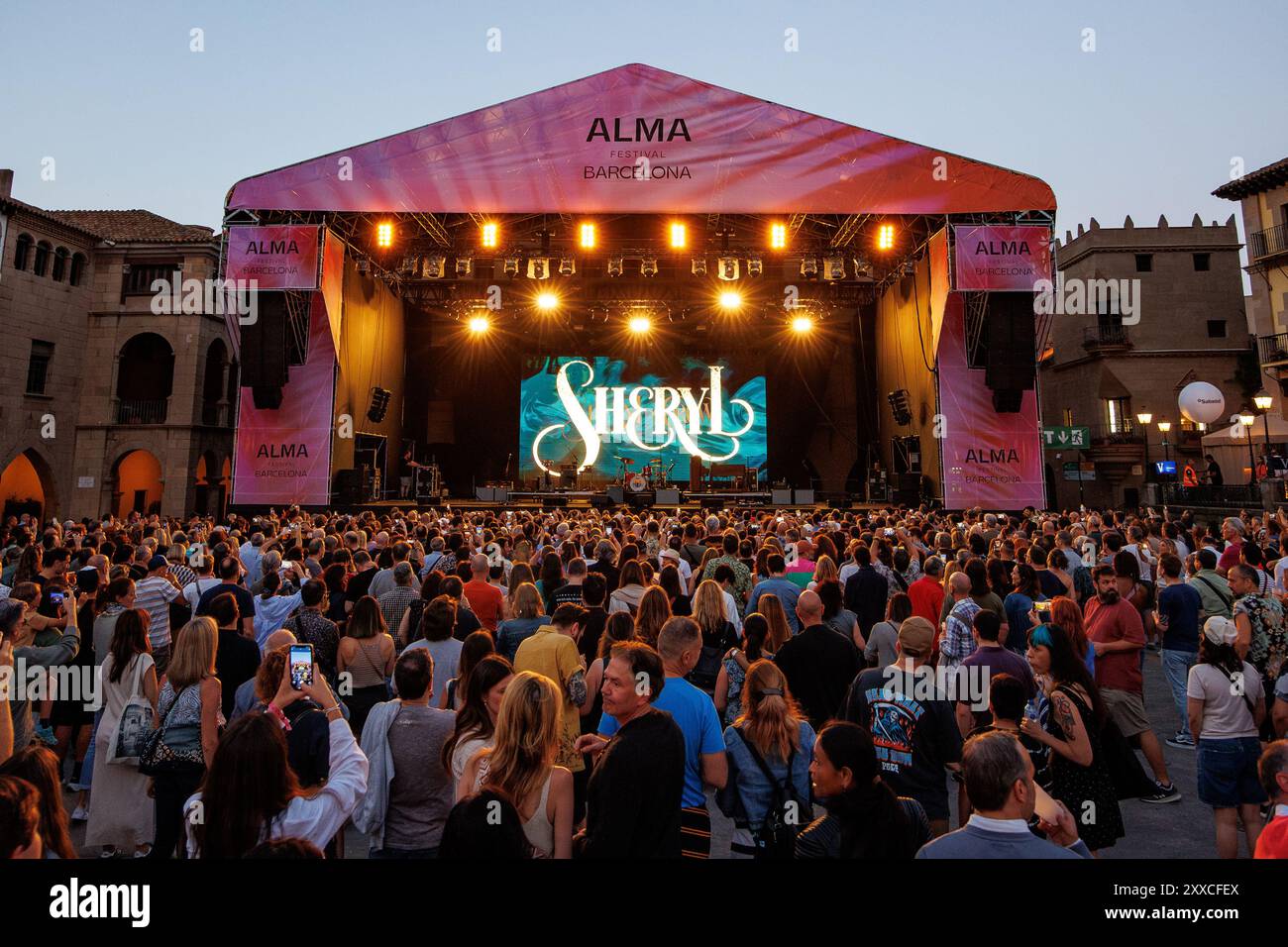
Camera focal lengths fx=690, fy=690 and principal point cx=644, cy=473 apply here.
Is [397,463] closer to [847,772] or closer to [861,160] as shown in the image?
[861,160]

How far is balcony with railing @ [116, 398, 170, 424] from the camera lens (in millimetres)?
26031

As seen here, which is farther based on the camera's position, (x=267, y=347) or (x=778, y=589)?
(x=267, y=347)

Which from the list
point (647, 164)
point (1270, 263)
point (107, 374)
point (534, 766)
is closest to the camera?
point (534, 766)

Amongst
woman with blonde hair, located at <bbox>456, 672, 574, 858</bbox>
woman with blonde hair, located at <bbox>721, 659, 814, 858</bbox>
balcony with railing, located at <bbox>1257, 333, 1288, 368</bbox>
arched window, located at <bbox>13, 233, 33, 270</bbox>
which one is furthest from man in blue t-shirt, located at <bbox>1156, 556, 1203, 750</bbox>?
arched window, located at <bbox>13, 233, 33, 270</bbox>

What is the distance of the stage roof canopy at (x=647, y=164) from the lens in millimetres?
16891

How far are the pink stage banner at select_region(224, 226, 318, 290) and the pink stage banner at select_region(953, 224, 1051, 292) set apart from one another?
15942 mm

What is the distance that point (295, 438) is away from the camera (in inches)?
698

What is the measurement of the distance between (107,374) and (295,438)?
45.6 ft

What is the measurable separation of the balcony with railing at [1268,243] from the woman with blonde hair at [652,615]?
31.4 meters

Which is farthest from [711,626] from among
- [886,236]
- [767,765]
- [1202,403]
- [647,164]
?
[1202,403]

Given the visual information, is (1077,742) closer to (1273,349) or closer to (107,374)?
(1273,349)

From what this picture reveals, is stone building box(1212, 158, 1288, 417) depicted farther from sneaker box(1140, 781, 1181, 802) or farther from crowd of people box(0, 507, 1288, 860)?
sneaker box(1140, 781, 1181, 802)

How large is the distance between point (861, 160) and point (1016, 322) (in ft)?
18.3
